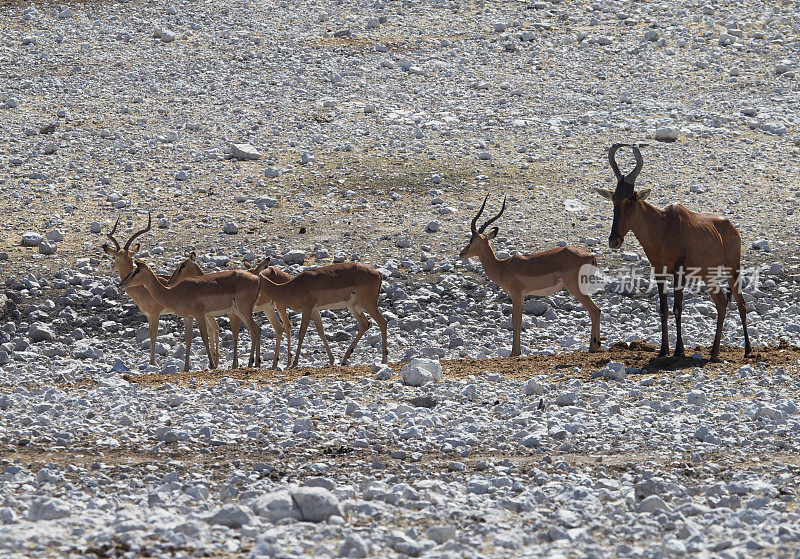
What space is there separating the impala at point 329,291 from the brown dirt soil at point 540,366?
1.87 meters

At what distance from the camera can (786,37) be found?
32531mm

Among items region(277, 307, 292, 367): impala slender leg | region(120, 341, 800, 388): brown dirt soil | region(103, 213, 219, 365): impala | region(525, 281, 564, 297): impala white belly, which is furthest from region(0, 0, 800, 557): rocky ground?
region(525, 281, 564, 297): impala white belly

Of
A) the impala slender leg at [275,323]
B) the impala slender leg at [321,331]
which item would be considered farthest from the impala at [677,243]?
the impala slender leg at [275,323]

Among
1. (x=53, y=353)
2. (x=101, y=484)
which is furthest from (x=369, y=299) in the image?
(x=101, y=484)

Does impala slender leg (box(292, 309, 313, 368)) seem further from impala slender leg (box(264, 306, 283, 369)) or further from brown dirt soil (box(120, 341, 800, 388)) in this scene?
brown dirt soil (box(120, 341, 800, 388))

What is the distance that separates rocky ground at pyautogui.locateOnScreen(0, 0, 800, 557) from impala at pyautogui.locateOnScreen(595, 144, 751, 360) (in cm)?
94

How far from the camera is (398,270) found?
1950 centimetres

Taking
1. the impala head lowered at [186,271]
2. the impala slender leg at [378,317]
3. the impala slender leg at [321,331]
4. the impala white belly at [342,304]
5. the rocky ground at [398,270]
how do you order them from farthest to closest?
the impala head lowered at [186,271], the impala white belly at [342,304], the impala slender leg at [378,317], the impala slender leg at [321,331], the rocky ground at [398,270]

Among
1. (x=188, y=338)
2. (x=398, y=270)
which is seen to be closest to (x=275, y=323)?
(x=188, y=338)

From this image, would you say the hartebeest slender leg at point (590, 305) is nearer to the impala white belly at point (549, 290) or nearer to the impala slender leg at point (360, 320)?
the impala white belly at point (549, 290)

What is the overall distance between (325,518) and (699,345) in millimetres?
9219

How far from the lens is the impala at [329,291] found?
16.6 m

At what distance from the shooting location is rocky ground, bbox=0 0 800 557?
8.79m

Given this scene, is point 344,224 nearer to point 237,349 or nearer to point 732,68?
point 237,349
